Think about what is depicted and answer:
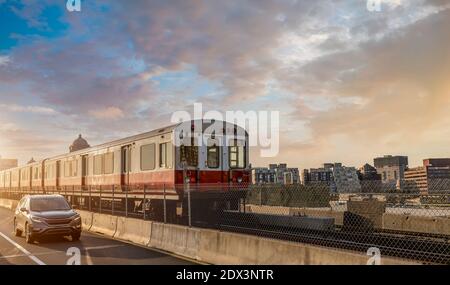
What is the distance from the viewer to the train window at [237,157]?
797 inches

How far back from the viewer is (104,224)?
18578 millimetres

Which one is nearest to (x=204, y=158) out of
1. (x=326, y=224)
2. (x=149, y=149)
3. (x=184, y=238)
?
(x=149, y=149)

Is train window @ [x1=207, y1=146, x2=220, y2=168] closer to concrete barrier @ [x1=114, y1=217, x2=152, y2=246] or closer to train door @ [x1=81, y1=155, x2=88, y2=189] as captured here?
concrete barrier @ [x1=114, y1=217, x2=152, y2=246]

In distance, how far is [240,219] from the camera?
20.1m

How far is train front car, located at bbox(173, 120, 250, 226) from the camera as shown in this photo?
1867 cm

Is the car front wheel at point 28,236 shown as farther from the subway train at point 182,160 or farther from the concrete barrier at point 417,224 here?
the concrete barrier at point 417,224

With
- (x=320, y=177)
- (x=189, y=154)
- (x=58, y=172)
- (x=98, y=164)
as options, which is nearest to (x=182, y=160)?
(x=189, y=154)

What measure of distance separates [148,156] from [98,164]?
308 inches

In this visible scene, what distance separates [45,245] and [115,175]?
31.8 ft

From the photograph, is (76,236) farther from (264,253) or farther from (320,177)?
(320,177)

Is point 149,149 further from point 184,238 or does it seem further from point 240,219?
point 184,238

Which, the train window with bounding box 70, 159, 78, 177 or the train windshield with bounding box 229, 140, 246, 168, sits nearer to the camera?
the train windshield with bounding box 229, 140, 246, 168

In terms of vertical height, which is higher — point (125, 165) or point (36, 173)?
point (125, 165)

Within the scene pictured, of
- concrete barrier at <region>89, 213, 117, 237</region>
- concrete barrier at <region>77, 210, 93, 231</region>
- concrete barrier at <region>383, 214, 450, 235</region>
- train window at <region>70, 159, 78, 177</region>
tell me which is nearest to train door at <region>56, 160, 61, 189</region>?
train window at <region>70, 159, 78, 177</region>
